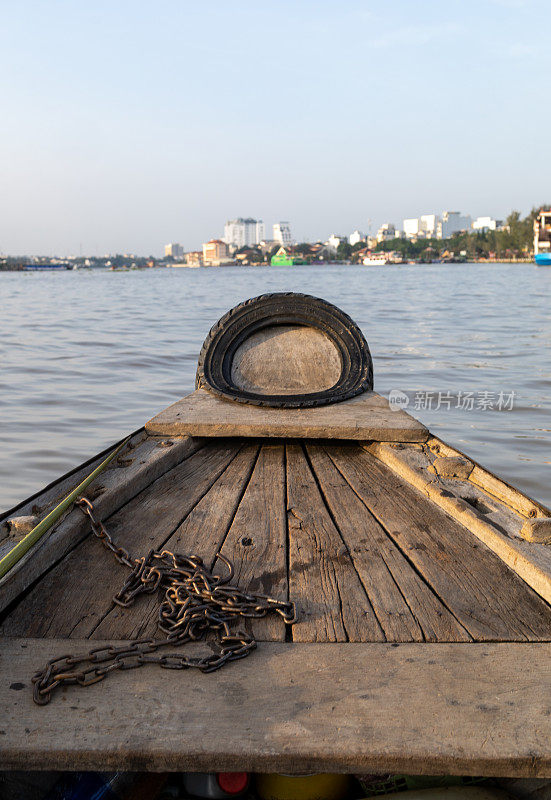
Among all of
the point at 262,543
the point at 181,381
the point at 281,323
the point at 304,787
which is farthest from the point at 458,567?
the point at 181,381

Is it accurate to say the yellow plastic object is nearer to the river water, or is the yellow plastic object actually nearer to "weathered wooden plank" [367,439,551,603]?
"weathered wooden plank" [367,439,551,603]

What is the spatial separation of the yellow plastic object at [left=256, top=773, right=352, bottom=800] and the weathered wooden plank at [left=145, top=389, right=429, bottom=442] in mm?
2256

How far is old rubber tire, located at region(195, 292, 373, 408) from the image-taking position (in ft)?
16.5

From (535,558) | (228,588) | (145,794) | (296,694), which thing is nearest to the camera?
(296,694)

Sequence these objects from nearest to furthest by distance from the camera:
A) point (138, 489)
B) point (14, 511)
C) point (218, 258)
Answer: point (14, 511) → point (138, 489) → point (218, 258)

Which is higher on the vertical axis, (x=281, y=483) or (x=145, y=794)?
(x=281, y=483)

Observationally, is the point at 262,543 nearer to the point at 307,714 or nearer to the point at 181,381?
the point at 307,714

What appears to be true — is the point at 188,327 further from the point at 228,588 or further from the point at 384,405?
the point at 228,588

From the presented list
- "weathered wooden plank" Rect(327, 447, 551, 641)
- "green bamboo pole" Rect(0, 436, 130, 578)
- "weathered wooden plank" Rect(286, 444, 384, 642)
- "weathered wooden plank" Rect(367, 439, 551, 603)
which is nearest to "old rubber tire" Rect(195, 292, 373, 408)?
"weathered wooden plank" Rect(367, 439, 551, 603)

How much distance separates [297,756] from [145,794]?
65cm

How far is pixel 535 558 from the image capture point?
224cm

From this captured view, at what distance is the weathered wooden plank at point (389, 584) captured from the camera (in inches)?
75.0

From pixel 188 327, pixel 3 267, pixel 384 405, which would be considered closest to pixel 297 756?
pixel 384 405

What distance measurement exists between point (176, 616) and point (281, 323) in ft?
13.6
